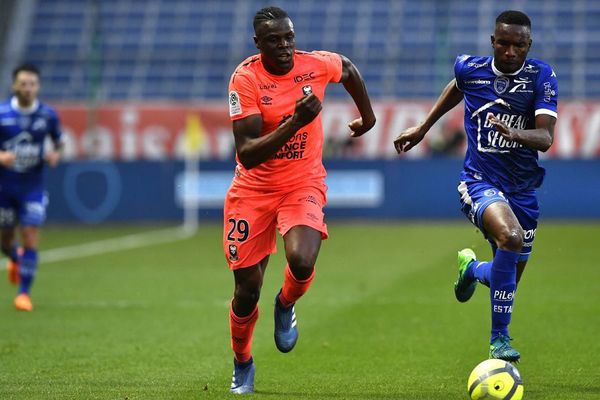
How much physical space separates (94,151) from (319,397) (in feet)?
65.5

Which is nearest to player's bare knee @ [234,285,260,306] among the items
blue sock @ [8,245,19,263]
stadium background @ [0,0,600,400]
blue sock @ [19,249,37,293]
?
stadium background @ [0,0,600,400]

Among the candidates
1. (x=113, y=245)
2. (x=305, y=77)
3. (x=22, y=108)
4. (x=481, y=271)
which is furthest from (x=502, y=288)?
(x=113, y=245)

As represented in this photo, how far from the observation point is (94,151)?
2653 cm

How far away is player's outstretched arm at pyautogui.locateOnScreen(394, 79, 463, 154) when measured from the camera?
8523 millimetres

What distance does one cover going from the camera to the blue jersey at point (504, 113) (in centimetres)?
796

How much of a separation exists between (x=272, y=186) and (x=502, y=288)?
165 cm

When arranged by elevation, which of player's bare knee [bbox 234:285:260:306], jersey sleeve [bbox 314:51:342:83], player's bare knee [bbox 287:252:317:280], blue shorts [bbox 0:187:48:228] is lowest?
blue shorts [bbox 0:187:48:228]

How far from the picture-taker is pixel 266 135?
23.9 feet

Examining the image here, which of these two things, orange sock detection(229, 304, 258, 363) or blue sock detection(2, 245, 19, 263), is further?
blue sock detection(2, 245, 19, 263)

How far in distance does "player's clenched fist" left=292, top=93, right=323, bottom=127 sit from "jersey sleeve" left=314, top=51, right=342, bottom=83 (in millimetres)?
959

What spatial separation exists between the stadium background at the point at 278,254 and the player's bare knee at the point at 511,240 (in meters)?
0.92

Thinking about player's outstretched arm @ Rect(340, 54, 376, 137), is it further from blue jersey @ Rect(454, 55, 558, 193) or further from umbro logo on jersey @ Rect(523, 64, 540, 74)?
umbro logo on jersey @ Rect(523, 64, 540, 74)

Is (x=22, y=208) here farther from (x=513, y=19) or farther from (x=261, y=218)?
(x=513, y=19)

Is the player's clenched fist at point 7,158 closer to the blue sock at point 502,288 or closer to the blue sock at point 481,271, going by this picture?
the blue sock at point 481,271
